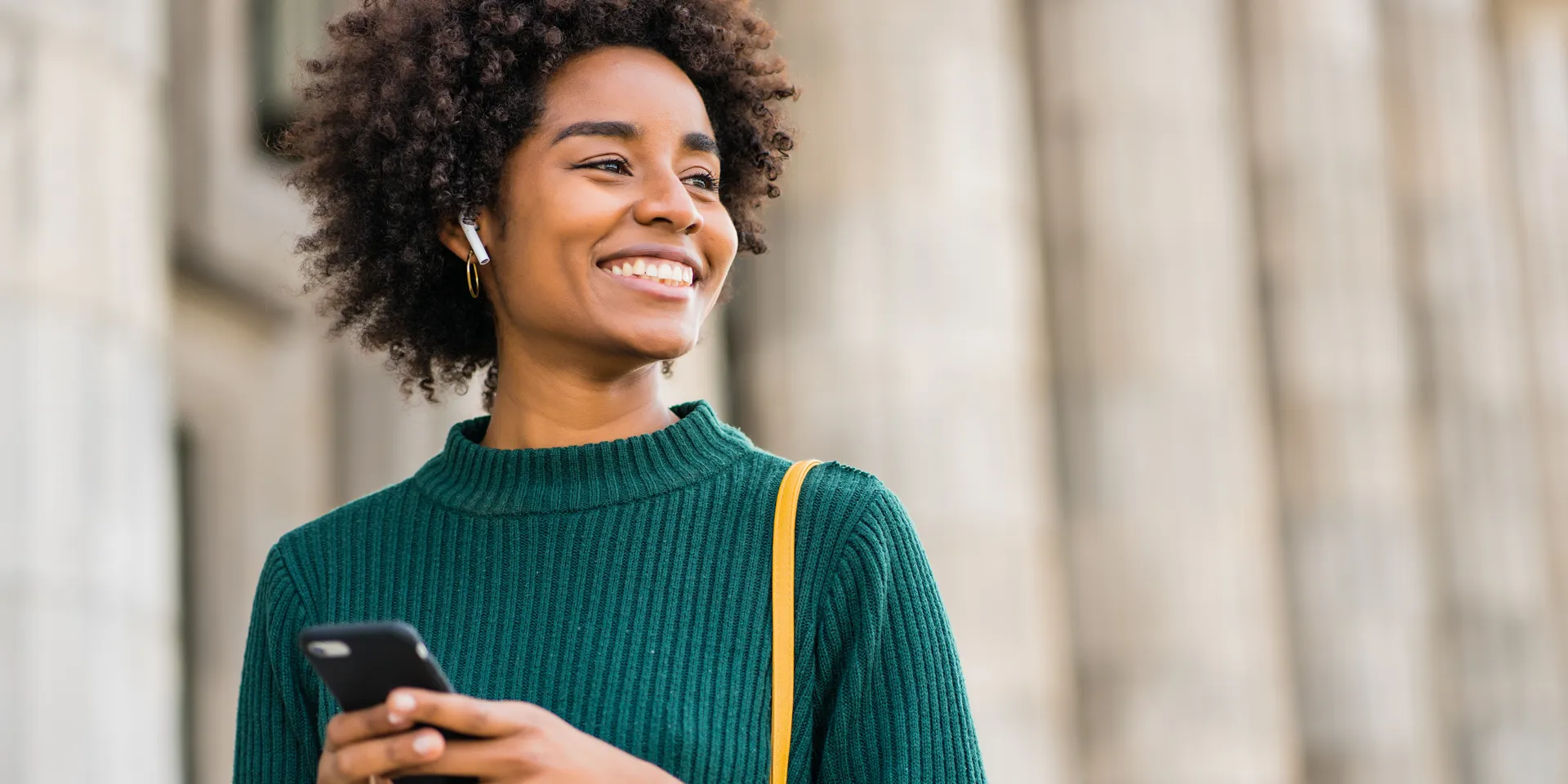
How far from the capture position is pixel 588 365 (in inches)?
116

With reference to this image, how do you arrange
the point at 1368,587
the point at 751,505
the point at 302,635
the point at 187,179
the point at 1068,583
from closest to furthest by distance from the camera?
the point at 302,635 → the point at 751,505 → the point at 187,179 → the point at 1068,583 → the point at 1368,587

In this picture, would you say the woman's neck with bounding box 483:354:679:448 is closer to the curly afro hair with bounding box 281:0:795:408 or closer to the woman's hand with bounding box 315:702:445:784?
the curly afro hair with bounding box 281:0:795:408

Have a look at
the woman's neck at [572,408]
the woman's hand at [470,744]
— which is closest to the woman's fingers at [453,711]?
the woman's hand at [470,744]

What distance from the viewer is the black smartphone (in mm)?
2275

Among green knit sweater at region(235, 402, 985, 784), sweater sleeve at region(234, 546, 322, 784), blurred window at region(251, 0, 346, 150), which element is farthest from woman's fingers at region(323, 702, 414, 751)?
blurred window at region(251, 0, 346, 150)

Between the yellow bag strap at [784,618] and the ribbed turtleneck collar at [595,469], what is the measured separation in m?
0.14

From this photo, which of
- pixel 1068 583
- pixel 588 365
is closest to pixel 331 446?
pixel 1068 583

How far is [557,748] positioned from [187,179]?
11723 mm

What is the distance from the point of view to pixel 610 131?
9.58 ft

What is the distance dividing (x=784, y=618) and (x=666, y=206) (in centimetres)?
59

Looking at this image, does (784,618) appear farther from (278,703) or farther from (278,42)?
(278,42)

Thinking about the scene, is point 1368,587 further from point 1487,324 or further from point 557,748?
point 557,748

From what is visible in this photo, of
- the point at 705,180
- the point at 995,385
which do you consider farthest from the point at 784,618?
the point at 995,385

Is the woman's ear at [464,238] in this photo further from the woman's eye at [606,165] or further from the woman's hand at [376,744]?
the woman's hand at [376,744]
